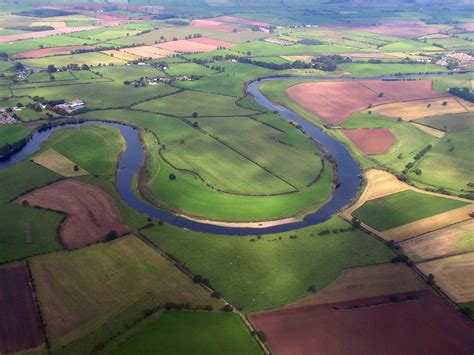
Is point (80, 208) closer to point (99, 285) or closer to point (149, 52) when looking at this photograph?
point (99, 285)

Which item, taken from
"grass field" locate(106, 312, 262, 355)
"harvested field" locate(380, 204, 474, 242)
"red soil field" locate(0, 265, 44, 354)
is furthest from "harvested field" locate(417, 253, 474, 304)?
"red soil field" locate(0, 265, 44, 354)

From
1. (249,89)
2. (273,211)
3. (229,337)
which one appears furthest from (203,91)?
(229,337)

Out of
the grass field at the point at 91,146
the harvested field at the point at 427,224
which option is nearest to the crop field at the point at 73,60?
the grass field at the point at 91,146

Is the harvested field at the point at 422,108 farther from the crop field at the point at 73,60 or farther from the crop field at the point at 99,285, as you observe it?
the crop field at the point at 73,60

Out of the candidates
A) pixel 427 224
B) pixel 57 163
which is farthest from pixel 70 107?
pixel 427 224

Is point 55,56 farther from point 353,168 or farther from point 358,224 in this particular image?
point 358,224

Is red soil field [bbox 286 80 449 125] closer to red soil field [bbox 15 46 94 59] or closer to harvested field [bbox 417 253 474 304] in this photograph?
harvested field [bbox 417 253 474 304]
